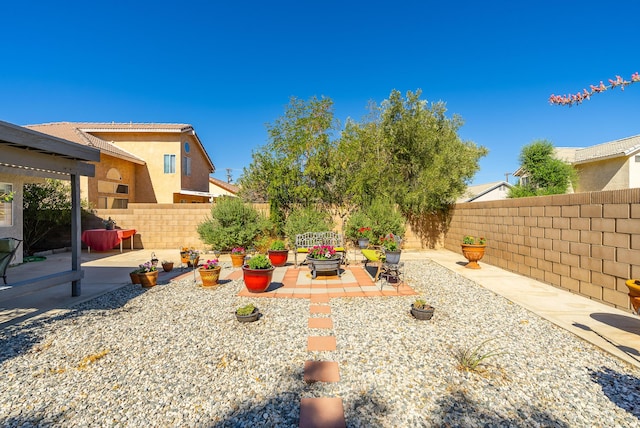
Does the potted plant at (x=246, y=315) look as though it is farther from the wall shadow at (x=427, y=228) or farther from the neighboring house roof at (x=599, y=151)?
the neighboring house roof at (x=599, y=151)

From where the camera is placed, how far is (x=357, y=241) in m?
11.6

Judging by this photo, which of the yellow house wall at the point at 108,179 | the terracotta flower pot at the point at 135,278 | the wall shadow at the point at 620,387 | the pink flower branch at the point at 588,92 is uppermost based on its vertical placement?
the yellow house wall at the point at 108,179

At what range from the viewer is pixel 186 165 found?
750 inches

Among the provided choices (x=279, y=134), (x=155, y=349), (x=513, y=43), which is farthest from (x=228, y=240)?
(x=513, y=43)

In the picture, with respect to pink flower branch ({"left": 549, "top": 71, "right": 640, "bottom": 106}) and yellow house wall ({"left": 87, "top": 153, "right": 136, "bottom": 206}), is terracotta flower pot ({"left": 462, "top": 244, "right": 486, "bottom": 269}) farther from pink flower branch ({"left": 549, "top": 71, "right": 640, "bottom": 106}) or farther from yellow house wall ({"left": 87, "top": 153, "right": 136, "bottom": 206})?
yellow house wall ({"left": 87, "top": 153, "right": 136, "bottom": 206})

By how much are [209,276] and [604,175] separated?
23.6 metres

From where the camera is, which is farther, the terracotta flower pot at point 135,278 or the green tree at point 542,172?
the green tree at point 542,172

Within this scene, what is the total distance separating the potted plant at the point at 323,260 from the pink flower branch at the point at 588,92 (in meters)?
5.26

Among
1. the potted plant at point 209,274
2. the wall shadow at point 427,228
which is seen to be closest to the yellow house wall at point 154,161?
the potted plant at point 209,274

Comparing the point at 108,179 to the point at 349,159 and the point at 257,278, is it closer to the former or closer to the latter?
the point at 349,159

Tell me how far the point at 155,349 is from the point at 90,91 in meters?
18.5

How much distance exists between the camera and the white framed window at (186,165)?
18.6 metres

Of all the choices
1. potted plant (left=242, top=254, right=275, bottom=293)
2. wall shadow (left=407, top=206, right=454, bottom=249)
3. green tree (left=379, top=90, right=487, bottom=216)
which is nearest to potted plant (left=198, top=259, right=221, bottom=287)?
potted plant (left=242, top=254, right=275, bottom=293)

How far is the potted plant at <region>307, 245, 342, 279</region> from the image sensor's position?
6684mm
